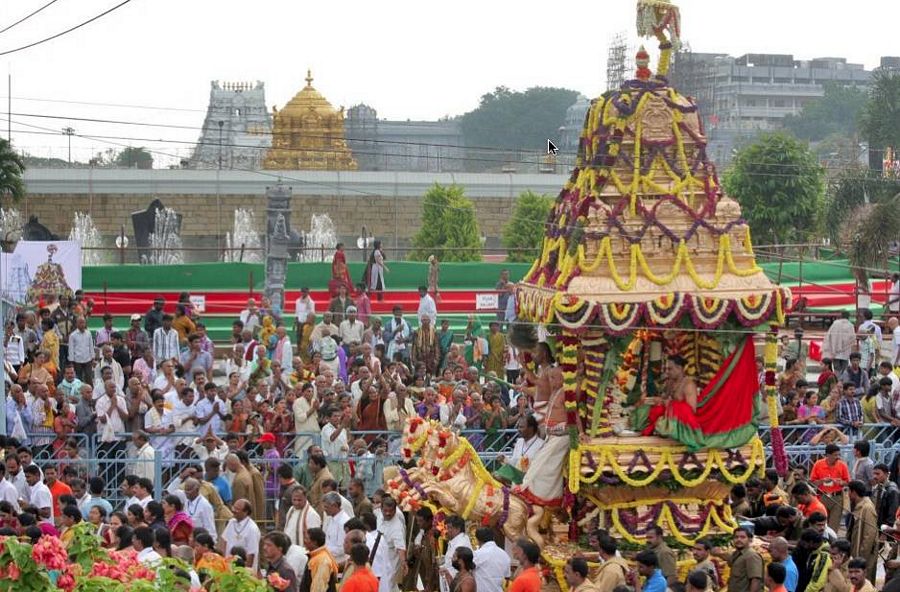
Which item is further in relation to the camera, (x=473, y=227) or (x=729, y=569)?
(x=473, y=227)

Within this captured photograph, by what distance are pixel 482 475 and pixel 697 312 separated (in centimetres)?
225

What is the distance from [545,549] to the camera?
15.4 m

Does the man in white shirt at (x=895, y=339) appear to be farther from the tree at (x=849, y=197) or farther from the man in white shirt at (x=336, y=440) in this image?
the tree at (x=849, y=197)

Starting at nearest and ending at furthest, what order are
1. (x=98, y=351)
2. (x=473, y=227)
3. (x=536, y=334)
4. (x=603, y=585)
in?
(x=603, y=585), (x=536, y=334), (x=98, y=351), (x=473, y=227)

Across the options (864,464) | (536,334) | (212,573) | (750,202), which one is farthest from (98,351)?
(750,202)

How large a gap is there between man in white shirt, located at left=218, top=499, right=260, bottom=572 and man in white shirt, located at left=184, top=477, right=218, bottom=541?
793 millimetres

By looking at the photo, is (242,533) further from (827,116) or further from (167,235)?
(827,116)

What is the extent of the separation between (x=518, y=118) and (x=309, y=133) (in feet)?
191

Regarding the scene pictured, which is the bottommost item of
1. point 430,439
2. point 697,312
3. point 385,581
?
point 385,581

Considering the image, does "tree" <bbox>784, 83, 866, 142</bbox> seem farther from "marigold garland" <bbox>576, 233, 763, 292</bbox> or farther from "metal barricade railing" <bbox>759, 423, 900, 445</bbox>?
"marigold garland" <bbox>576, 233, 763, 292</bbox>

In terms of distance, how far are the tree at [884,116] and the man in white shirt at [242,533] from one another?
49.9m

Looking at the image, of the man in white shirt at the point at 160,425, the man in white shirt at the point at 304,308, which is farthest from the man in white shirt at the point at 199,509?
the man in white shirt at the point at 304,308

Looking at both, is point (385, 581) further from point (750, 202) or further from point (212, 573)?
point (750, 202)

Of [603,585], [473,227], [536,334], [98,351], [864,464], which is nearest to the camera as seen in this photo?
[603,585]
